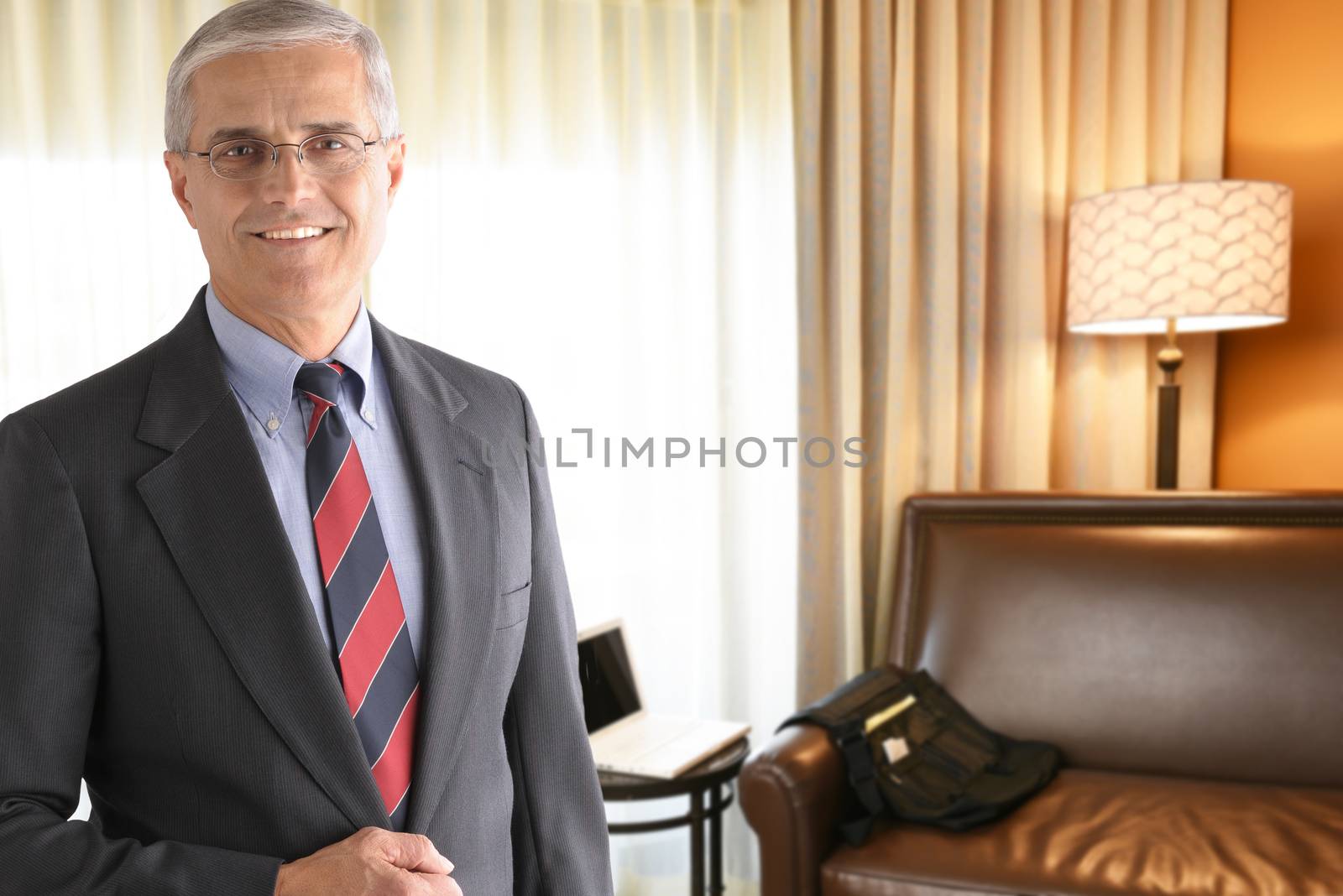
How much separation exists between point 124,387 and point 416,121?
169 cm

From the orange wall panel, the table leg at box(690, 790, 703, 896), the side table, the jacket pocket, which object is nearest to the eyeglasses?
the jacket pocket

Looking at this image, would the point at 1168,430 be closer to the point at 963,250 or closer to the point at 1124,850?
the point at 963,250

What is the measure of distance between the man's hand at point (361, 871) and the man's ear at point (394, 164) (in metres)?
0.54

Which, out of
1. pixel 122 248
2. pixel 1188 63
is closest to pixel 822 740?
pixel 122 248

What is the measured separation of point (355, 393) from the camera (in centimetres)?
94

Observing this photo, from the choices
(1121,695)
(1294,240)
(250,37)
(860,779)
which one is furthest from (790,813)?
(1294,240)

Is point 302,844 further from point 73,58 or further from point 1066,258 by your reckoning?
point 1066,258

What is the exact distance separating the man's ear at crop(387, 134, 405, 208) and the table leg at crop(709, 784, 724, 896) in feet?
4.79

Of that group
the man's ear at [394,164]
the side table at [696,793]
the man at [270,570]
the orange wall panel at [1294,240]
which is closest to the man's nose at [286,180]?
the man at [270,570]

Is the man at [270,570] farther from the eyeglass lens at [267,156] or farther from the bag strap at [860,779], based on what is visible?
the bag strap at [860,779]

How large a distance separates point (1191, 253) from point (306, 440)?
2145mm

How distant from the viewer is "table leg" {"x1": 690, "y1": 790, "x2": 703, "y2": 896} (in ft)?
6.56

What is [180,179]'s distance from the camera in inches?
34.9

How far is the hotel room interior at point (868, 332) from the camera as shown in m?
2.18
